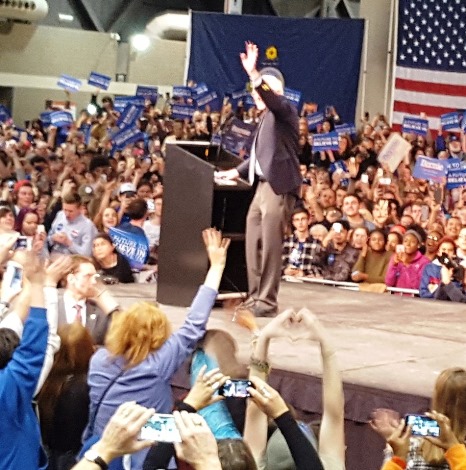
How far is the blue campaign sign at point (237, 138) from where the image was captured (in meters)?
7.65

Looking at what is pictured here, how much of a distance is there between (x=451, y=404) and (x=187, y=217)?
13.4ft

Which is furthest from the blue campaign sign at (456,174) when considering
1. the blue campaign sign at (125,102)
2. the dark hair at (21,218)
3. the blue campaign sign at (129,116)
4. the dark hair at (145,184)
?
the blue campaign sign at (125,102)

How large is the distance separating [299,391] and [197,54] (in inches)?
571

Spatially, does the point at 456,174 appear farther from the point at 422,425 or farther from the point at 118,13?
the point at 118,13

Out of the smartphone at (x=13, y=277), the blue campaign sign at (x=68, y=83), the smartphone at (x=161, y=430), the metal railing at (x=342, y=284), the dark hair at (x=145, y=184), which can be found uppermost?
the blue campaign sign at (x=68, y=83)

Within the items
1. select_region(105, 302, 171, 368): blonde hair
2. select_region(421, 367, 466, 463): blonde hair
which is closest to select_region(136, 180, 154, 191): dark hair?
select_region(105, 302, 171, 368): blonde hair

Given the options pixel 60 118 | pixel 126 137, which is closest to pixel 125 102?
pixel 60 118

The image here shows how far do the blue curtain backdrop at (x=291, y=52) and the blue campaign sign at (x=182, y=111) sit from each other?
6.30 feet

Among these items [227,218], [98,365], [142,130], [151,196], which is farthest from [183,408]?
[142,130]

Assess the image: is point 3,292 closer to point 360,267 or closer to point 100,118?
point 360,267

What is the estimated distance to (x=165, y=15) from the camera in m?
24.3

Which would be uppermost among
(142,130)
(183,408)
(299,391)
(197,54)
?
(197,54)

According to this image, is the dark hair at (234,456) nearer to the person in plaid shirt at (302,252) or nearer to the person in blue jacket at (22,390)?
the person in blue jacket at (22,390)

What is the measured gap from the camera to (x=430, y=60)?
16.1 meters
